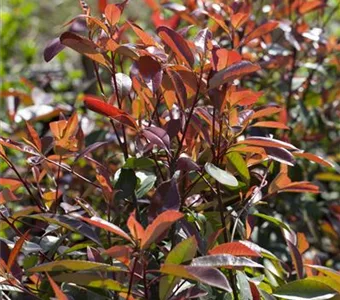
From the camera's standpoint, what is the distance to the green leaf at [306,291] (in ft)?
4.66

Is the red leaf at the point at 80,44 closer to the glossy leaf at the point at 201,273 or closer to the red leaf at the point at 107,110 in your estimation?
the red leaf at the point at 107,110

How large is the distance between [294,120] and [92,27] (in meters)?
1.20

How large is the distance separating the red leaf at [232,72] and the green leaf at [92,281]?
38cm

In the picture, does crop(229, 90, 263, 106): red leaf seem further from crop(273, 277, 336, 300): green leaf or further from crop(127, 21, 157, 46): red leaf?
crop(273, 277, 336, 300): green leaf

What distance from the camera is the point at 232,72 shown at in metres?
1.38

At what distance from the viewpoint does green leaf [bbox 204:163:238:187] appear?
139 cm

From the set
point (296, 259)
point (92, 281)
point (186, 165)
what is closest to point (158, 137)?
point (186, 165)

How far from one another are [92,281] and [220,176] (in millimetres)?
287

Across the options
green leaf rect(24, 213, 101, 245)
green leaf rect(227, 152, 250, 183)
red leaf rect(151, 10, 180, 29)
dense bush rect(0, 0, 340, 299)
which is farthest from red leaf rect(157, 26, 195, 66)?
red leaf rect(151, 10, 180, 29)

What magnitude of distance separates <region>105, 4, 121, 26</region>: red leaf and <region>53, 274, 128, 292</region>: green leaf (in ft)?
1.57

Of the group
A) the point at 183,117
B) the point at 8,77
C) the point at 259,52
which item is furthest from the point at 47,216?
the point at 8,77

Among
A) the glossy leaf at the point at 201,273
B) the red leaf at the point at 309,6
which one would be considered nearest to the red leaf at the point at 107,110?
the glossy leaf at the point at 201,273

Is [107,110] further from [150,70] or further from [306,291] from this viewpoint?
[306,291]

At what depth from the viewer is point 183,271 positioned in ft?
3.86
